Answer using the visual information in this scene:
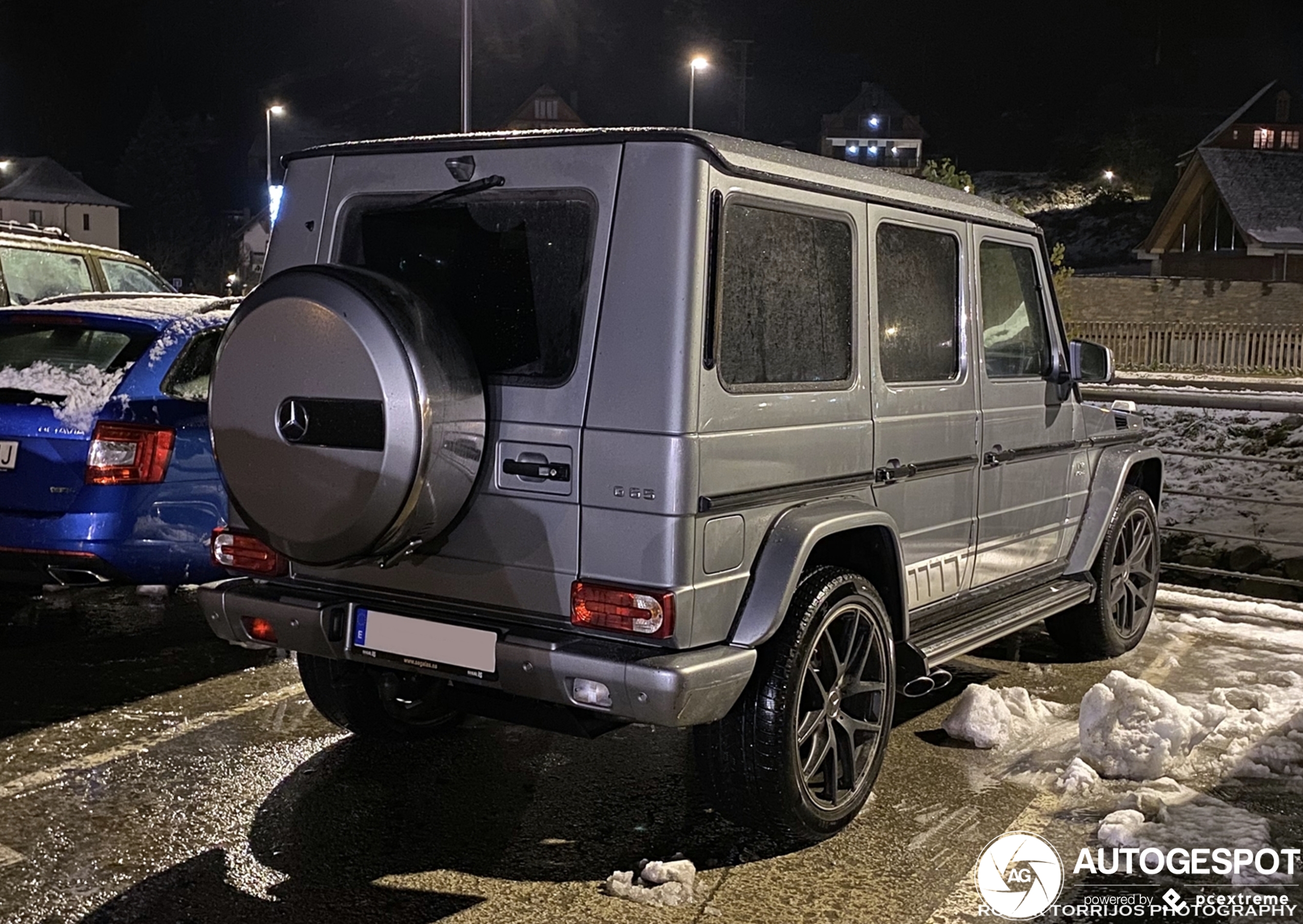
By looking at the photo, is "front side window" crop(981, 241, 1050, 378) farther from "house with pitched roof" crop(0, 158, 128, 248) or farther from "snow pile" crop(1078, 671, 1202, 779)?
"house with pitched roof" crop(0, 158, 128, 248)

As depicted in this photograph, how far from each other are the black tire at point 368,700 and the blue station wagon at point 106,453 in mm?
1869

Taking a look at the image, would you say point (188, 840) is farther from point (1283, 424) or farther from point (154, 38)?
point (154, 38)

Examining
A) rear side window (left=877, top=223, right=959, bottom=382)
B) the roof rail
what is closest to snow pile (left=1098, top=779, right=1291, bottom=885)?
rear side window (left=877, top=223, right=959, bottom=382)

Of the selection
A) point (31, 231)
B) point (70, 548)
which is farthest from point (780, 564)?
point (31, 231)

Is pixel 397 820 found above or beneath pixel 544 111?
beneath

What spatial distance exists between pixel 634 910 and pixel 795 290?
2.04 meters

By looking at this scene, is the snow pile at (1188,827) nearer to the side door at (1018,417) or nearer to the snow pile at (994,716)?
the snow pile at (994,716)

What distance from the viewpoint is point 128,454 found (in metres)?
6.77

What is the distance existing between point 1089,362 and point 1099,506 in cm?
78

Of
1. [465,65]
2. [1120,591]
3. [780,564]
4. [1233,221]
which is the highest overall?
[1233,221]

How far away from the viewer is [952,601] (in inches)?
224

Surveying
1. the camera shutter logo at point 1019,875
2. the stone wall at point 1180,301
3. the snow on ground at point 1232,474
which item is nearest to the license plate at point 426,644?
the camera shutter logo at point 1019,875

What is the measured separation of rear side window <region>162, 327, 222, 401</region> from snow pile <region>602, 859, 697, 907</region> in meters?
3.85

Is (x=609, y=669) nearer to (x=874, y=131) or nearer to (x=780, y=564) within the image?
(x=780, y=564)
